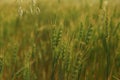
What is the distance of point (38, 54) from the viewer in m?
1.57

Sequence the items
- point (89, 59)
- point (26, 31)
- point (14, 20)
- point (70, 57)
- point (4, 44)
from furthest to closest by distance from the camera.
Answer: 1. point (14, 20)
2. point (26, 31)
3. point (4, 44)
4. point (89, 59)
5. point (70, 57)

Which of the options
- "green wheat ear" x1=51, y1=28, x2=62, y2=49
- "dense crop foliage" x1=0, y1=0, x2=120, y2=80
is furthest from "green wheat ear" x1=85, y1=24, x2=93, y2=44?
"green wheat ear" x1=51, y1=28, x2=62, y2=49

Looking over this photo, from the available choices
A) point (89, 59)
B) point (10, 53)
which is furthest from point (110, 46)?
point (10, 53)

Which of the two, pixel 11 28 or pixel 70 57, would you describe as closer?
pixel 70 57

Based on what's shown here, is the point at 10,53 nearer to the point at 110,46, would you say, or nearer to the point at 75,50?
the point at 75,50

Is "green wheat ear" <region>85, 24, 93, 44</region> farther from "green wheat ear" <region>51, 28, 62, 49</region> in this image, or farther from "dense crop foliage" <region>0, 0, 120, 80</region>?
"green wheat ear" <region>51, 28, 62, 49</region>

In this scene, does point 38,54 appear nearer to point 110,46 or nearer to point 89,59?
point 89,59

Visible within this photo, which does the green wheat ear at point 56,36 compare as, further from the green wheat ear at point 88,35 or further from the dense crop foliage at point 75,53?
the green wheat ear at point 88,35

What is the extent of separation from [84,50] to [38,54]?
0.33m

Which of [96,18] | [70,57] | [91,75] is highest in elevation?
[96,18]

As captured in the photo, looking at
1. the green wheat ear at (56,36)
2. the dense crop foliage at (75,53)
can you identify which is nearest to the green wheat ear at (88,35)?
the dense crop foliage at (75,53)

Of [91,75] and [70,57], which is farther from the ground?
[70,57]

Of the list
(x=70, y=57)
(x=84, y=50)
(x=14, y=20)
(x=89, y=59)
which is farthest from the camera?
(x=14, y=20)

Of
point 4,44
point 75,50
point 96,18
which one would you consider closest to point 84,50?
point 75,50
